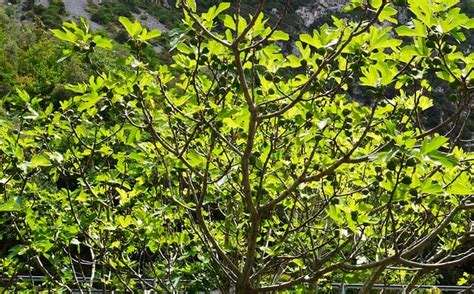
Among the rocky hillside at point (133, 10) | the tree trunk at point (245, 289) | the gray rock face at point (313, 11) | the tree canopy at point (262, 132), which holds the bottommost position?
the rocky hillside at point (133, 10)

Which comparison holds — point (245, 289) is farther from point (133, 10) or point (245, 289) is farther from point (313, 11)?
point (313, 11)

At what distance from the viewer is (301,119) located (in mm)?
2629

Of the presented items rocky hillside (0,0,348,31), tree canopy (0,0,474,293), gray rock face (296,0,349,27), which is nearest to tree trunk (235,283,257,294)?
tree canopy (0,0,474,293)

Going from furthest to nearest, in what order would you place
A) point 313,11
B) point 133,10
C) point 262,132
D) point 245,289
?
point 313,11
point 133,10
point 262,132
point 245,289

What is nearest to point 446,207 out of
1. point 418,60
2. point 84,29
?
point 418,60

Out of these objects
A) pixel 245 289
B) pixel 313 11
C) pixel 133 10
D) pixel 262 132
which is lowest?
pixel 133 10

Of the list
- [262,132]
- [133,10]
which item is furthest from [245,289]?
[133,10]

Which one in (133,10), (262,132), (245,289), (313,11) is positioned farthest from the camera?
(313,11)

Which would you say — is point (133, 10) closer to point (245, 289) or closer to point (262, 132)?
point (262, 132)

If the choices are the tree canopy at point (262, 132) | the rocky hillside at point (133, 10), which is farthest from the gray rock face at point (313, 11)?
the tree canopy at point (262, 132)

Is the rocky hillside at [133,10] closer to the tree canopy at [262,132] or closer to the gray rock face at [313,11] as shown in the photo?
the gray rock face at [313,11]

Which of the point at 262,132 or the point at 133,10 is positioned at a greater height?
the point at 262,132

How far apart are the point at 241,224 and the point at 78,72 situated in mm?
25607

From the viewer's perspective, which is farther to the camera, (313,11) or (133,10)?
(313,11)
